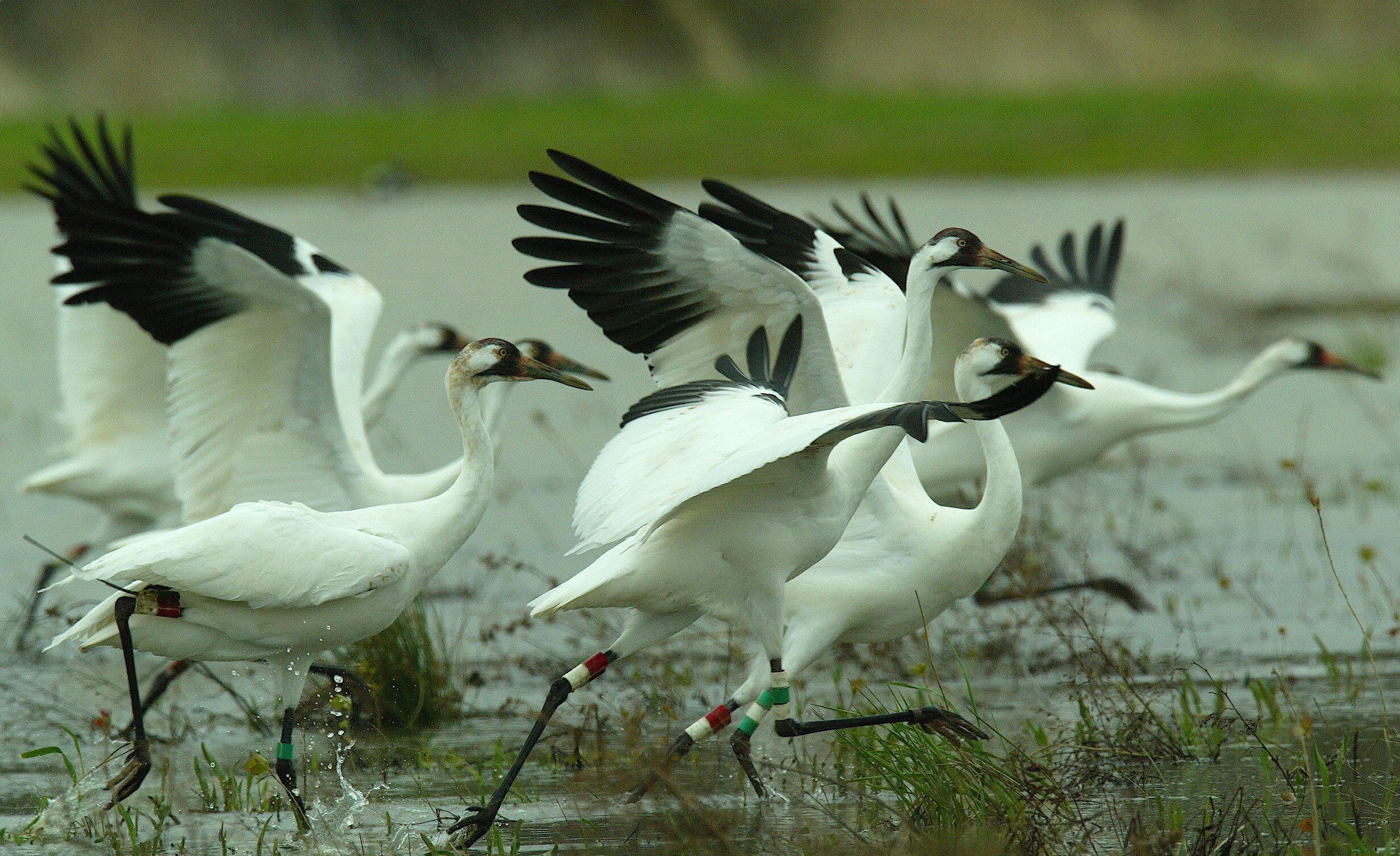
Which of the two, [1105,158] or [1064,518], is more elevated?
[1105,158]

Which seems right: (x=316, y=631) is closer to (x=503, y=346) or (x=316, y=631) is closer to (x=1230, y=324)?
(x=503, y=346)

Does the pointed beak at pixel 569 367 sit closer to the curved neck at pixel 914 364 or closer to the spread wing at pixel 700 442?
the spread wing at pixel 700 442

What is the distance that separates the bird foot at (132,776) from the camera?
5.20m

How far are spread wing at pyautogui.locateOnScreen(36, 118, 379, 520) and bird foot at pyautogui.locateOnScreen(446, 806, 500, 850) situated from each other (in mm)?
2009

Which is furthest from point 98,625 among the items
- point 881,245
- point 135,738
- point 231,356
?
point 881,245

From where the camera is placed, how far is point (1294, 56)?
4500cm

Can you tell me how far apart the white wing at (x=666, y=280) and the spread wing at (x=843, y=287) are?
0.41 meters

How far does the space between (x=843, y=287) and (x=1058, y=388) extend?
130cm

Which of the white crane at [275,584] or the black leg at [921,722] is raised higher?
the white crane at [275,584]

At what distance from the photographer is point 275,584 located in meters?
5.36

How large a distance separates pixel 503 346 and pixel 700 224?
0.72 metres

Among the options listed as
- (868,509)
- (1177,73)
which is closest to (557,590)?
(868,509)

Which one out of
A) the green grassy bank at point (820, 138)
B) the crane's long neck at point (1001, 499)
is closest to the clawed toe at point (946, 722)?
the crane's long neck at point (1001, 499)

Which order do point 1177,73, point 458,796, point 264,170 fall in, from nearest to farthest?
point 458,796 < point 264,170 < point 1177,73
